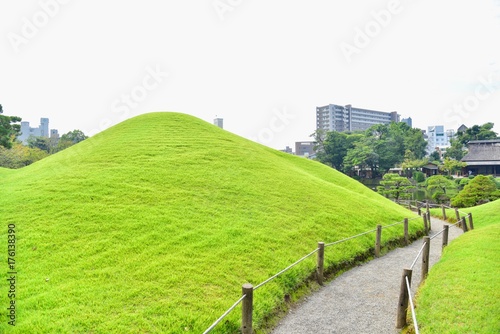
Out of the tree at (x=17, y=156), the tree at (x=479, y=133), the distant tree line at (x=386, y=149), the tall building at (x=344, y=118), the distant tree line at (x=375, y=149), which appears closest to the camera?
the tree at (x=17, y=156)

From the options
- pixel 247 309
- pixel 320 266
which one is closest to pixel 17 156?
pixel 320 266

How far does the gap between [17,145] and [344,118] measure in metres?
124

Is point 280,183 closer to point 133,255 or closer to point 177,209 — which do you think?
point 177,209

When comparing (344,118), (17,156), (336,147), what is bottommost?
(17,156)

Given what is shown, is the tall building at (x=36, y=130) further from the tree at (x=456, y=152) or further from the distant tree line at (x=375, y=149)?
the tree at (x=456, y=152)

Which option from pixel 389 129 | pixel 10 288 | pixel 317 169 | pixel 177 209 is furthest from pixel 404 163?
pixel 10 288

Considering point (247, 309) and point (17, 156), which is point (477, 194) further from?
point (17, 156)

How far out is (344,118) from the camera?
5758 inches

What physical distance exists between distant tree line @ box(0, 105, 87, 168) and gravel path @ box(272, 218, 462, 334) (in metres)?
39.9

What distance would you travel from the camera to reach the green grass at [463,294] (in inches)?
259

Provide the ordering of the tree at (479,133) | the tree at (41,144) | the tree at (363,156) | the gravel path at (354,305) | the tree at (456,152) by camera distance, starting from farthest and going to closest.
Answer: the tree at (456,152) → the tree at (479,133) → the tree at (41,144) → the tree at (363,156) → the gravel path at (354,305)

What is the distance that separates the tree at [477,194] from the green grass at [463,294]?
20169mm

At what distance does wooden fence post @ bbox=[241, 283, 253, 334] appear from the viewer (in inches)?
239

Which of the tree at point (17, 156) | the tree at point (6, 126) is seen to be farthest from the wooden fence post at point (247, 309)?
the tree at point (17, 156)
